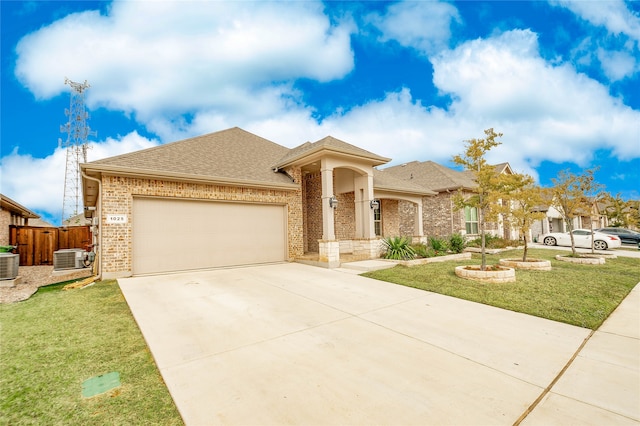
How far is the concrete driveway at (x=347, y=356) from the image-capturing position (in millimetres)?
2371

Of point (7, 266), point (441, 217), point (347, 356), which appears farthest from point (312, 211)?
point (347, 356)

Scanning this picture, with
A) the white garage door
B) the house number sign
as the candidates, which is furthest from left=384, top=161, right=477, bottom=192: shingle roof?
the house number sign

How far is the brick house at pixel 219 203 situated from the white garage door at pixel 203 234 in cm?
3

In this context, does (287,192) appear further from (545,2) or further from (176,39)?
(545,2)

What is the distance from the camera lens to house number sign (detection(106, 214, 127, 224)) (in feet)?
26.9

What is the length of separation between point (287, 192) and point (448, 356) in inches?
368

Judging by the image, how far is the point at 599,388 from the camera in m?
2.75

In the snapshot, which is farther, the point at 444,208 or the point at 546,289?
the point at 444,208

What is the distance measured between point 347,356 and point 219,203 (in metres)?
8.29

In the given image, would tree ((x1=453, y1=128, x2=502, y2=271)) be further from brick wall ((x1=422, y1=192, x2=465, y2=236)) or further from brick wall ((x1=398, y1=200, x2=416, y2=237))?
brick wall ((x1=398, y1=200, x2=416, y2=237))

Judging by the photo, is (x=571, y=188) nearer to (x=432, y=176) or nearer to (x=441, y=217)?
(x=441, y=217)

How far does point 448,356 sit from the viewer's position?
3385 millimetres

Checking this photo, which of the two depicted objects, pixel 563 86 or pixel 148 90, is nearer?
pixel 148 90

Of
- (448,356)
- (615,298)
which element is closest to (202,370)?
(448,356)
